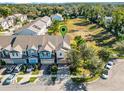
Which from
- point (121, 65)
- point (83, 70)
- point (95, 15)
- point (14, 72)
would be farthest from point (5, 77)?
point (95, 15)

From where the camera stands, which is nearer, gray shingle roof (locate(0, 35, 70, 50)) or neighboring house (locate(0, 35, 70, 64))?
neighboring house (locate(0, 35, 70, 64))

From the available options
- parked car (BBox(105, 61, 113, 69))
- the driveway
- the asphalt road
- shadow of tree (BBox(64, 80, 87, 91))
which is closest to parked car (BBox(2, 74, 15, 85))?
the asphalt road

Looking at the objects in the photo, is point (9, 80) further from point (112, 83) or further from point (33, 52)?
point (112, 83)

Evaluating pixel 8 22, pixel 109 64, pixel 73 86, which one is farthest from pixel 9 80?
pixel 8 22

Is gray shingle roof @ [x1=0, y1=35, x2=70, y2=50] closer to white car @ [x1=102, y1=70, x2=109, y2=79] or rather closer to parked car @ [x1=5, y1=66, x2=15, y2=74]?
parked car @ [x1=5, y1=66, x2=15, y2=74]

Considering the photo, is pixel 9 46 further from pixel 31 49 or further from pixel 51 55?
pixel 51 55

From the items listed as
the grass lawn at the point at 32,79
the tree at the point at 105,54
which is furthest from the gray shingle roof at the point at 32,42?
the tree at the point at 105,54

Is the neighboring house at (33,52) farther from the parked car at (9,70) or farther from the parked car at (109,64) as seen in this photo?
the parked car at (109,64)
